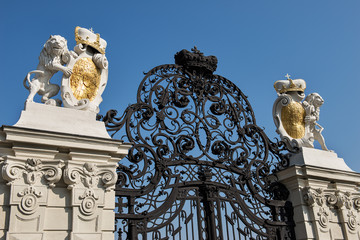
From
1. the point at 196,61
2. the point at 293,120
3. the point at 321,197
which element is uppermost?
the point at 196,61

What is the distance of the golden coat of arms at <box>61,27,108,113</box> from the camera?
22.2ft

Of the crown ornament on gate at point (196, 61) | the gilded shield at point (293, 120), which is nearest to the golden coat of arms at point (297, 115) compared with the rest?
the gilded shield at point (293, 120)

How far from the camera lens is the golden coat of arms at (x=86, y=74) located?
22.2ft

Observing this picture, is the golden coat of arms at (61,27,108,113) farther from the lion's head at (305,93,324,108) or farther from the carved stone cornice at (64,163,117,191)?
the lion's head at (305,93,324,108)

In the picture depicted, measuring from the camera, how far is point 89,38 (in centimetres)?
728

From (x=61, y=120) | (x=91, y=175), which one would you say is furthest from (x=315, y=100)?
(x=61, y=120)

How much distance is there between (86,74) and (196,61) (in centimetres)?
236

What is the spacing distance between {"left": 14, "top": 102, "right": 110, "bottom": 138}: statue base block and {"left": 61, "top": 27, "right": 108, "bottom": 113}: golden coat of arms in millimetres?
196

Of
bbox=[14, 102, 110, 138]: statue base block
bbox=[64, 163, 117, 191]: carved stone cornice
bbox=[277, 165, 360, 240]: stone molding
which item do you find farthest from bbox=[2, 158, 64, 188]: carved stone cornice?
bbox=[277, 165, 360, 240]: stone molding

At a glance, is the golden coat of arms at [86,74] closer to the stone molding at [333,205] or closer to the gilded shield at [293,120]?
the gilded shield at [293,120]

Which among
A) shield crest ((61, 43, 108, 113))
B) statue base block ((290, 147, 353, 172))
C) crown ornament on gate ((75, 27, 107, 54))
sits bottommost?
statue base block ((290, 147, 353, 172))

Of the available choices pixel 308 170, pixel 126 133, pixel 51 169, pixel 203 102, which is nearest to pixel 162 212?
pixel 126 133

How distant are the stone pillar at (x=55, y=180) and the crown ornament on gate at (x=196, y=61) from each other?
2.60m

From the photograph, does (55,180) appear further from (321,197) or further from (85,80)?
(321,197)
